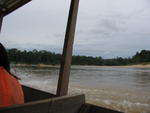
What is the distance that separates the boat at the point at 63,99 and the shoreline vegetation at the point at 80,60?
43417 millimetres

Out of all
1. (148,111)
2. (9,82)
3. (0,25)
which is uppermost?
(0,25)

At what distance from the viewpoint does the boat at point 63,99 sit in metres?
1.32

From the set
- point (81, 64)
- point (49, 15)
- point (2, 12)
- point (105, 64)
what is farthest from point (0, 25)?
point (105, 64)

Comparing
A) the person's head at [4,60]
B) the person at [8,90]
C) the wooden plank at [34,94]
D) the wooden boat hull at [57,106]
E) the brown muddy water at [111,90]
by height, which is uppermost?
the person's head at [4,60]

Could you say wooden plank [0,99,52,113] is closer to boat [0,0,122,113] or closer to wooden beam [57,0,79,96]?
boat [0,0,122,113]

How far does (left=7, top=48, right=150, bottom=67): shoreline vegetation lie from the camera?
178ft

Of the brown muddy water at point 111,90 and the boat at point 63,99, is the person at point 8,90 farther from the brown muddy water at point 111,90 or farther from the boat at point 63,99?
the brown muddy water at point 111,90

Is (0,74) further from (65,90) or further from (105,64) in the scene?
(105,64)

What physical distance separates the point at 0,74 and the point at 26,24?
853 cm

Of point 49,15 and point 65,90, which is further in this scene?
point 49,15

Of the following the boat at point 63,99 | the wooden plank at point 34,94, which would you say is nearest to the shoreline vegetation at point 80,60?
the wooden plank at point 34,94

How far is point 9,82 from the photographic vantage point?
1.29 metres

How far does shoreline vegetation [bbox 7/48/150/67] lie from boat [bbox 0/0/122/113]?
43417 mm

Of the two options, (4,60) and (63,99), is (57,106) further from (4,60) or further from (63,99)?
(4,60)
